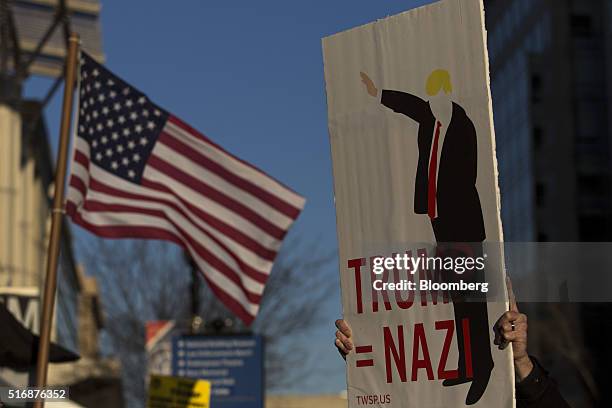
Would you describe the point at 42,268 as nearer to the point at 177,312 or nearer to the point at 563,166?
the point at 177,312

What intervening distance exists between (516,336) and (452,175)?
26.8 inches

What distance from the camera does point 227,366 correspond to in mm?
17719

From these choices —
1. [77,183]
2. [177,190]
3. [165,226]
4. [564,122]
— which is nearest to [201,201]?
[177,190]

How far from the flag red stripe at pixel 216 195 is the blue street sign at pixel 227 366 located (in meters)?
6.22

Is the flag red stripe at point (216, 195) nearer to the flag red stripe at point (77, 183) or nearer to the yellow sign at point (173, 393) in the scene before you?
the flag red stripe at point (77, 183)

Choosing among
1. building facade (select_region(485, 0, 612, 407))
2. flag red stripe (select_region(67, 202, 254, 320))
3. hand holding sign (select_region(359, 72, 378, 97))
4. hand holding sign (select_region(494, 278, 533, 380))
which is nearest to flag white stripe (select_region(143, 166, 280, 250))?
flag red stripe (select_region(67, 202, 254, 320))

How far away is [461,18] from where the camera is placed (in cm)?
509

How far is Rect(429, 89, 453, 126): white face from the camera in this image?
16.8ft

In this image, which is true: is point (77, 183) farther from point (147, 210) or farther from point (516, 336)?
point (516, 336)

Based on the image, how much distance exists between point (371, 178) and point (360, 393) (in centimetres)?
85

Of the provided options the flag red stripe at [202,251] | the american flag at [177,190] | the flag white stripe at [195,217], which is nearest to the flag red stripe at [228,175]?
the american flag at [177,190]

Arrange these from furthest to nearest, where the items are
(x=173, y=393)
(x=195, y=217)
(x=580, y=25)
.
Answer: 1. (x=580, y=25)
2. (x=173, y=393)
3. (x=195, y=217)

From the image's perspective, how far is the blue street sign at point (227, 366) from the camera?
17.5 meters

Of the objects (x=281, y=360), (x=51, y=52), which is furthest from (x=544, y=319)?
(x=51, y=52)
